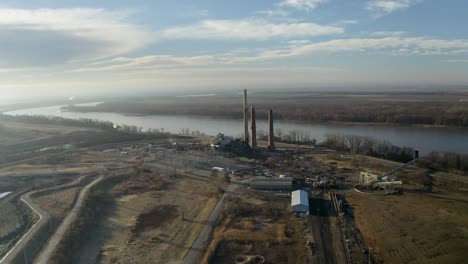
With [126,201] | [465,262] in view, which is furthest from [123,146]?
[465,262]

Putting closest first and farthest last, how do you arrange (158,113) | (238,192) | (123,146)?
(238,192)
(123,146)
(158,113)

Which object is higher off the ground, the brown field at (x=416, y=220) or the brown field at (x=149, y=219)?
the brown field at (x=149, y=219)

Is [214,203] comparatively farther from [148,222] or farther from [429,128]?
[429,128]

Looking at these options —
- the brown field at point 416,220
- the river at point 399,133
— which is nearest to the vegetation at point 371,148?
the river at point 399,133

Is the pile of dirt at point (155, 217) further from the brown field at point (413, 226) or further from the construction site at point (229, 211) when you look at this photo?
the brown field at point (413, 226)

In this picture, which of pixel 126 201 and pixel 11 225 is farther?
pixel 126 201

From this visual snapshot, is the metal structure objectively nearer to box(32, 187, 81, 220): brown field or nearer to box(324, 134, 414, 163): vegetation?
box(324, 134, 414, 163): vegetation
